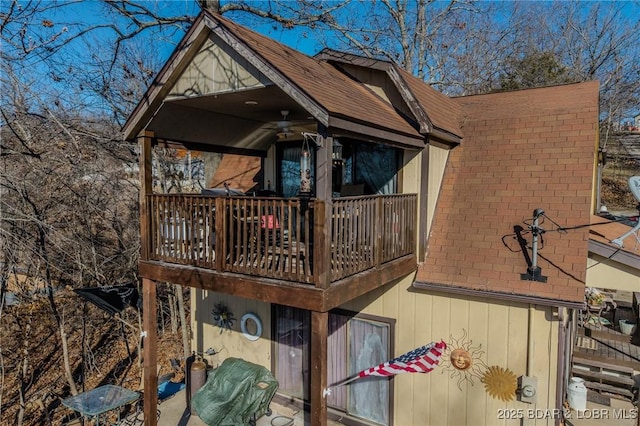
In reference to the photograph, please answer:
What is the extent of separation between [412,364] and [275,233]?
244 centimetres

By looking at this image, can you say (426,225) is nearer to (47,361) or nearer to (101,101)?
(101,101)

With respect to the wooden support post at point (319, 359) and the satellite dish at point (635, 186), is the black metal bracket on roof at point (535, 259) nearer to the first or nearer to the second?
the satellite dish at point (635, 186)

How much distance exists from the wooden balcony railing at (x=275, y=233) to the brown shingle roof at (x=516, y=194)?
0.74 m

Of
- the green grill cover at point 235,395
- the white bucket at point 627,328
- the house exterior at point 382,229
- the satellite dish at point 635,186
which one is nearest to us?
the house exterior at point 382,229

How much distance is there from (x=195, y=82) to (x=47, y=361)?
10.2 meters

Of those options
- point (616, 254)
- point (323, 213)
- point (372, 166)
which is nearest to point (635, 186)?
point (616, 254)

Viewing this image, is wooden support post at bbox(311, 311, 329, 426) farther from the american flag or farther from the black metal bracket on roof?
the black metal bracket on roof

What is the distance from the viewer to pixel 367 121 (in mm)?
4973

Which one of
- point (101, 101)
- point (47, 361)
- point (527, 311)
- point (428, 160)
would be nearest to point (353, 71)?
point (428, 160)

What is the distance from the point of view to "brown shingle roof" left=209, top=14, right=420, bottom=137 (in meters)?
4.69

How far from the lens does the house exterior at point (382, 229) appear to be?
5004 mm

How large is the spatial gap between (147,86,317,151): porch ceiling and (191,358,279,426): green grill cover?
3.90m

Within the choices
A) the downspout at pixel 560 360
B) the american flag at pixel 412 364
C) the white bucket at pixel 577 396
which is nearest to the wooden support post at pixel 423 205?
the american flag at pixel 412 364

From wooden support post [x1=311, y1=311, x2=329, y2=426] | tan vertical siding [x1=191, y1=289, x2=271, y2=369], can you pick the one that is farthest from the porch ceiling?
tan vertical siding [x1=191, y1=289, x2=271, y2=369]
